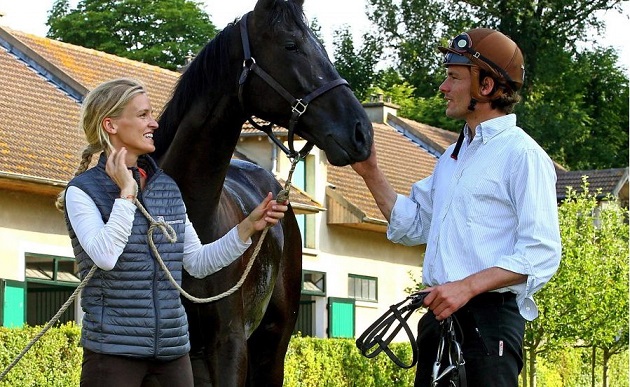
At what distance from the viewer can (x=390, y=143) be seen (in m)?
40.4

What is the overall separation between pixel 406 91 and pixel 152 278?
156 feet

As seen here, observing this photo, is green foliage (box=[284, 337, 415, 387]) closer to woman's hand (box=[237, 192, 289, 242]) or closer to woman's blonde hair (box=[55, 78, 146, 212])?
woman's hand (box=[237, 192, 289, 242])

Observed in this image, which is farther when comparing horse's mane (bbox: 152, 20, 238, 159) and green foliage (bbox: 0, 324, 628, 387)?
green foliage (bbox: 0, 324, 628, 387)

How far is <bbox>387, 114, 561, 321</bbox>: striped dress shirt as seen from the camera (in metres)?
4.76

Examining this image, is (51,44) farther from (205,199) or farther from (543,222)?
(543,222)

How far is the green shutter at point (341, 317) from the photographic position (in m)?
29.2

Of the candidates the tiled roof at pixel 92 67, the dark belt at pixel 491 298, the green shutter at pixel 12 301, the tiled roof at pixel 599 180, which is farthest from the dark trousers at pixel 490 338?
the tiled roof at pixel 599 180

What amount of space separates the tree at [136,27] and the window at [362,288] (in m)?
18.9

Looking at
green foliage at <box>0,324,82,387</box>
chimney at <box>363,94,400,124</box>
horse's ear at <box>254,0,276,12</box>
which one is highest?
chimney at <box>363,94,400,124</box>

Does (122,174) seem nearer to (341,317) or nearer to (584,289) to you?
(584,289)

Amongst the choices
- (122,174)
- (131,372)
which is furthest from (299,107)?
(131,372)

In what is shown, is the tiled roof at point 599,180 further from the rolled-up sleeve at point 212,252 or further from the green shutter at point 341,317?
the rolled-up sleeve at point 212,252

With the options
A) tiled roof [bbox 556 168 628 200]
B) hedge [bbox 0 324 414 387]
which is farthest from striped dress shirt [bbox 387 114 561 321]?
tiled roof [bbox 556 168 628 200]

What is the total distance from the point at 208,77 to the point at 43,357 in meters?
10.5
